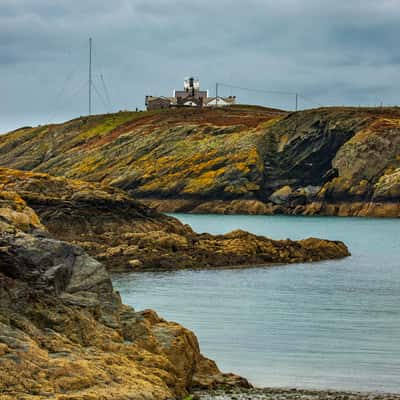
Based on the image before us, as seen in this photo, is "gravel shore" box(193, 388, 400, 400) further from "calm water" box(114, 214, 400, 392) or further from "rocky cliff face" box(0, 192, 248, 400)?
"calm water" box(114, 214, 400, 392)

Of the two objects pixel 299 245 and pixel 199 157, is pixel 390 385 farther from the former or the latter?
pixel 199 157

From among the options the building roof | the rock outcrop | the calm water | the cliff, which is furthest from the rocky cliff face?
the building roof

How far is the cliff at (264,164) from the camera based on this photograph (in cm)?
10869

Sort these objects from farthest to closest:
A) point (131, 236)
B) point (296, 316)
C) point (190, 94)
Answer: point (190, 94), point (131, 236), point (296, 316)

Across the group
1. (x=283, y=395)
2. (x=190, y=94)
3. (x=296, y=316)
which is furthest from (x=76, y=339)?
(x=190, y=94)

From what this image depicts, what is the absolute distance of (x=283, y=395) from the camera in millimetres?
17562

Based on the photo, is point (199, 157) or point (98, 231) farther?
point (199, 157)

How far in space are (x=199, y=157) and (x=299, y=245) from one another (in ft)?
223

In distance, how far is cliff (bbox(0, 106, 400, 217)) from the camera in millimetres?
108688

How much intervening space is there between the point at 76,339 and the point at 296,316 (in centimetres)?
1587

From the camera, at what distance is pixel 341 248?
187ft

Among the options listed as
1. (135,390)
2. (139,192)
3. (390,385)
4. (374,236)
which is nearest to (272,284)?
(390,385)

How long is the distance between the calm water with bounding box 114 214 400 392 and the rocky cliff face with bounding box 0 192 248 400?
2.84m

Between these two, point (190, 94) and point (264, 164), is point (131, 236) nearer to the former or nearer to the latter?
point (264, 164)
